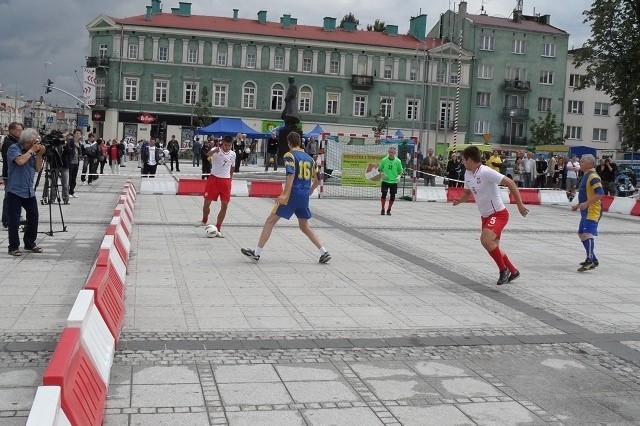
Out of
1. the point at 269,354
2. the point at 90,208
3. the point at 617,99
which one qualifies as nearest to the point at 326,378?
the point at 269,354

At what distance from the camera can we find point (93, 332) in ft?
17.8

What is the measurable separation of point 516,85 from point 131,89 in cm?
3566

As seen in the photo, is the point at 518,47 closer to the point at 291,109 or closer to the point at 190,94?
the point at 190,94

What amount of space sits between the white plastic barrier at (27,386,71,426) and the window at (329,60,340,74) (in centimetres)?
7746

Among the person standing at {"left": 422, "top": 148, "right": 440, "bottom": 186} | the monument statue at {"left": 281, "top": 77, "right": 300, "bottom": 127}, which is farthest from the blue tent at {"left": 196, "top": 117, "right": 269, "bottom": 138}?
the person standing at {"left": 422, "top": 148, "right": 440, "bottom": 186}

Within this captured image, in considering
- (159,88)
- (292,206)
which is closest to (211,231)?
(292,206)

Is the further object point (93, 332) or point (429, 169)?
point (429, 169)

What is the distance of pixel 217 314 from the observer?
8.16 m

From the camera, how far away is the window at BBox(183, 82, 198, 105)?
7719 cm

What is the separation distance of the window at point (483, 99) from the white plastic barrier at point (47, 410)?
81.6m

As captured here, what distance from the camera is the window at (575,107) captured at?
8881 centimetres

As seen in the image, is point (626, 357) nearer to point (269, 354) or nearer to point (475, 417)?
point (475, 417)

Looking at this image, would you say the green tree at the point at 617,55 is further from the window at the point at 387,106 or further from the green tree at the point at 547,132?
the window at the point at 387,106

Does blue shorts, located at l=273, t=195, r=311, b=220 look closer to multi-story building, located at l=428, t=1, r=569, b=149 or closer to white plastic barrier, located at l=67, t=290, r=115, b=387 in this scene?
white plastic barrier, located at l=67, t=290, r=115, b=387
